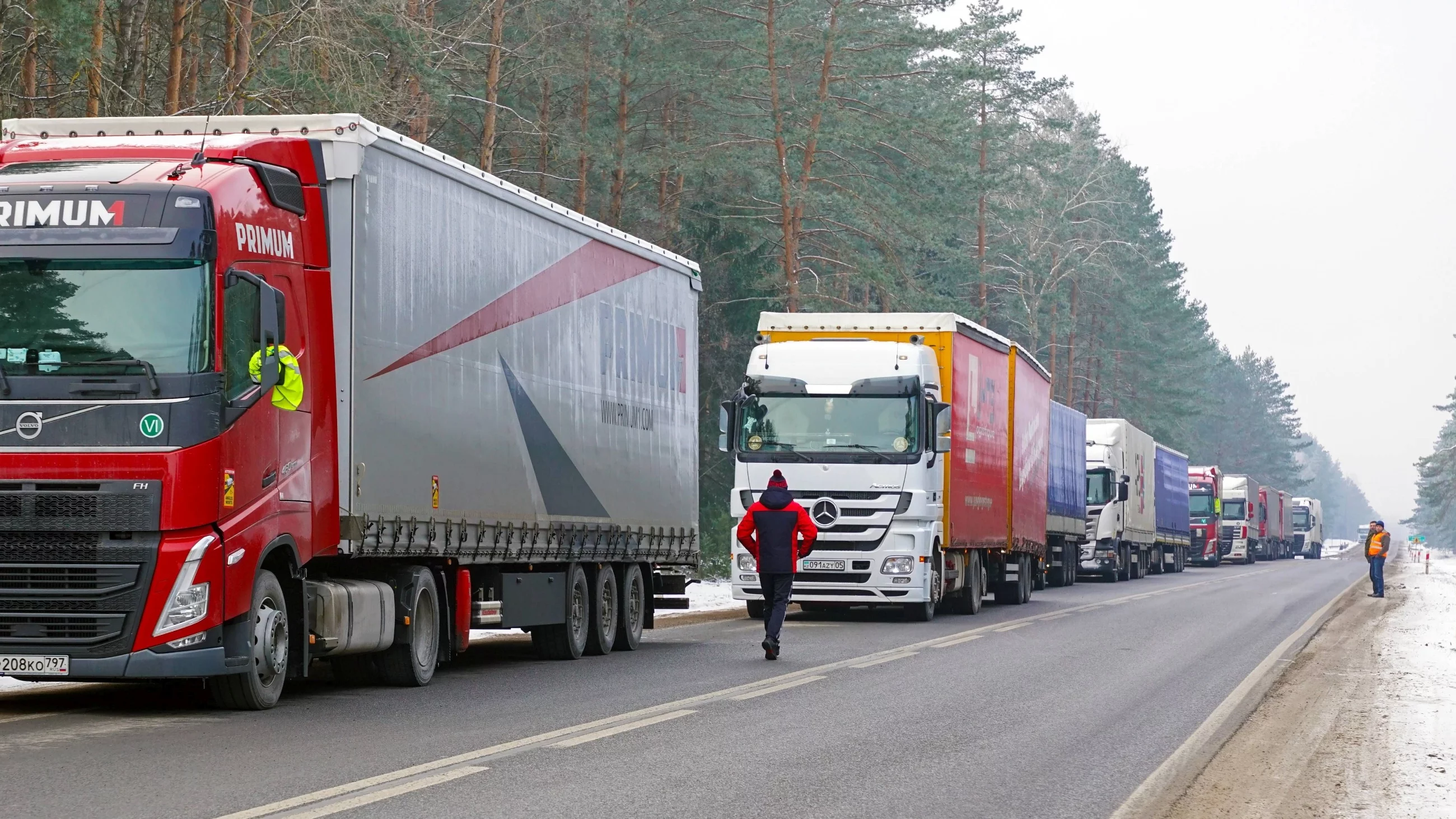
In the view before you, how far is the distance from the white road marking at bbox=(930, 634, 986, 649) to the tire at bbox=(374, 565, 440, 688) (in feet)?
21.9

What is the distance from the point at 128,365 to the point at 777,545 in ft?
24.3

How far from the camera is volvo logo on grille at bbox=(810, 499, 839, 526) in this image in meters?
22.6

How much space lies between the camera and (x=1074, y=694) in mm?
14297

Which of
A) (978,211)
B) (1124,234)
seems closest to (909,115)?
(978,211)

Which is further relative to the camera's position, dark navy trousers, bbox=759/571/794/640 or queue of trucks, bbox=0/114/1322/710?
dark navy trousers, bbox=759/571/794/640

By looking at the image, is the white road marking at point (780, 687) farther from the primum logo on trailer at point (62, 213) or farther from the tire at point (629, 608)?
the primum logo on trailer at point (62, 213)

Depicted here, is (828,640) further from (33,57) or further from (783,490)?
(33,57)

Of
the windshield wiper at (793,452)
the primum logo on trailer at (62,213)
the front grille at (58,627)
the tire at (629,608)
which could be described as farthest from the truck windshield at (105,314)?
the windshield wiper at (793,452)

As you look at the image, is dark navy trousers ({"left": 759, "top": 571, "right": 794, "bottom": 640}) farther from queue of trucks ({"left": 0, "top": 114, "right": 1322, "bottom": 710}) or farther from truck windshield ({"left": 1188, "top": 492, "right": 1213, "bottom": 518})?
truck windshield ({"left": 1188, "top": 492, "right": 1213, "bottom": 518})

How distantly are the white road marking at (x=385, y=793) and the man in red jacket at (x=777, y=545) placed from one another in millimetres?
7599

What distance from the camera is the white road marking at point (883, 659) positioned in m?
16.3

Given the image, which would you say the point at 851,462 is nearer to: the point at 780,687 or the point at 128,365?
the point at 780,687

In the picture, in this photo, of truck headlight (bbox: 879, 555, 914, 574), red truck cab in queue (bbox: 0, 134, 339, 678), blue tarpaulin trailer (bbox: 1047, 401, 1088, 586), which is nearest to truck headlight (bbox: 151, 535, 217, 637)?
red truck cab in queue (bbox: 0, 134, 339, 678)

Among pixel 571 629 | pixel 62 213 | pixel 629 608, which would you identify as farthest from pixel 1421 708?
pixel 62 213
